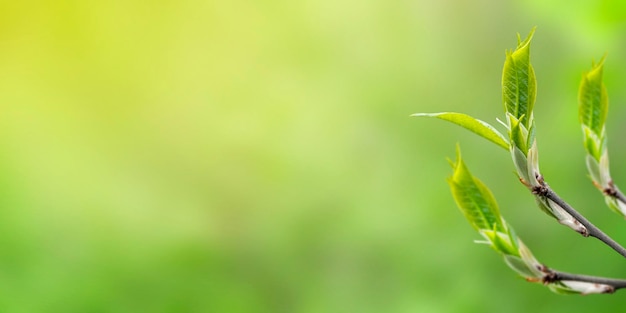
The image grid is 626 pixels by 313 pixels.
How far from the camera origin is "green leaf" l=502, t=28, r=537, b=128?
1.67 ft

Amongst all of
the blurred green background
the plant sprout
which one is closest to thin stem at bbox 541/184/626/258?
the plant sprout

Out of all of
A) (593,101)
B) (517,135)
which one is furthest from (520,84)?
(593,101)

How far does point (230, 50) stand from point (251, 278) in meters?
0.43

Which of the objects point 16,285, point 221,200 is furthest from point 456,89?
point 16,285

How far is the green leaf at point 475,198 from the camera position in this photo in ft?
1.94

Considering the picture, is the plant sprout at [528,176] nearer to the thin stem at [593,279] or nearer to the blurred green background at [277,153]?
the thin stem at [593,279]

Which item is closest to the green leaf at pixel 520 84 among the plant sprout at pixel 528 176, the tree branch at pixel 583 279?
the plant sprout at pixel 528 176

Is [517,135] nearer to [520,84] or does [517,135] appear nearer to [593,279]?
[520,84]

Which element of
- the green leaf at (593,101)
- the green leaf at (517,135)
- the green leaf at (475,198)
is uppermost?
the green leaf at (593,101)

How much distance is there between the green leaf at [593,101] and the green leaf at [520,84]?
161 mm

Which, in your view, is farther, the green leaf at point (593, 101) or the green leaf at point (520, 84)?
the green leaf at point (593, 101)

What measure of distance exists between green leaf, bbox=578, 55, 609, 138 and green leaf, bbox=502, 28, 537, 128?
0.53ft

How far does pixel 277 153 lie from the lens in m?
1.14

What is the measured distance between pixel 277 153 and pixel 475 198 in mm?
590
